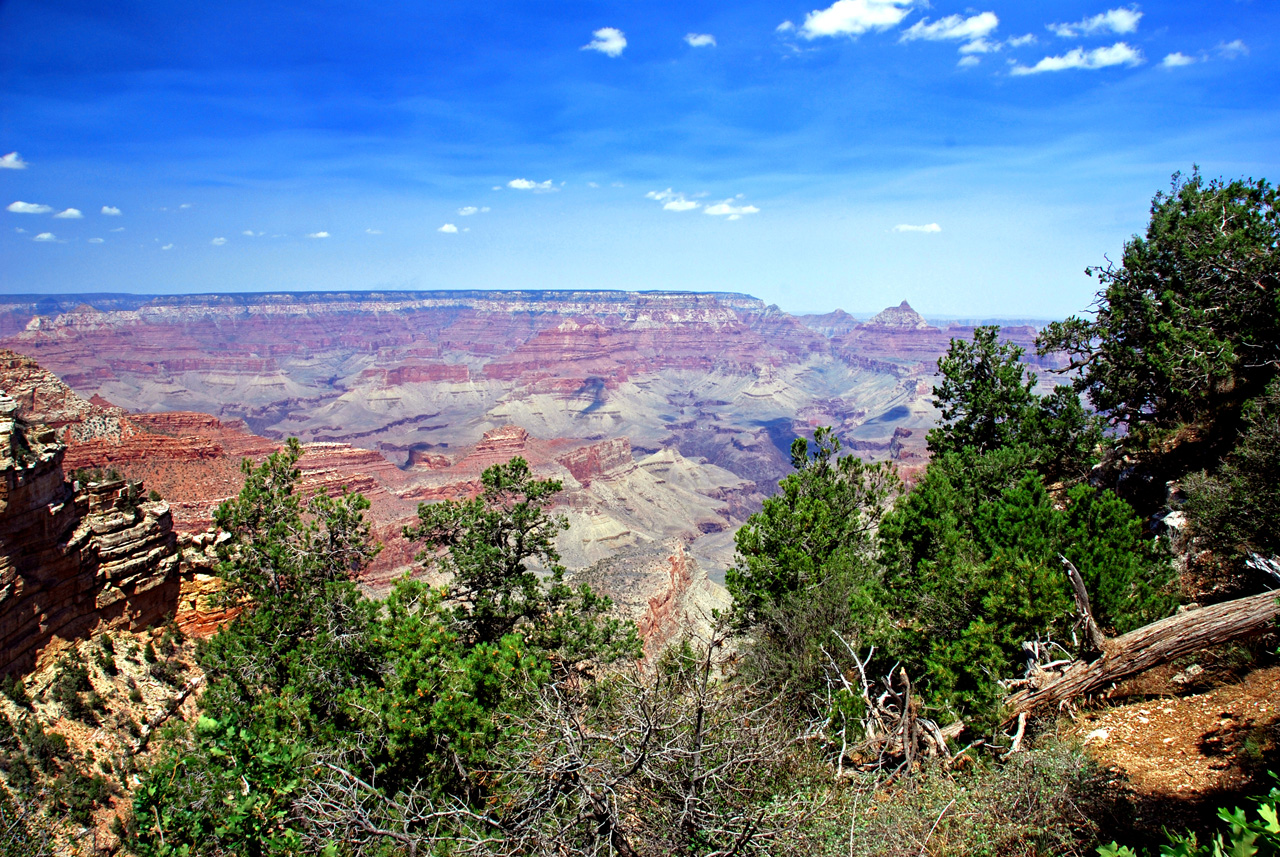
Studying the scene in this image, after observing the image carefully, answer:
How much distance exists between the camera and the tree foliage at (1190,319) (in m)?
19.3

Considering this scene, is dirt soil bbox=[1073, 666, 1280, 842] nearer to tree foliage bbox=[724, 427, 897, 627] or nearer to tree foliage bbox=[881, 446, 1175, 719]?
tree foliage bbox=[881, 446, 1175, 719]

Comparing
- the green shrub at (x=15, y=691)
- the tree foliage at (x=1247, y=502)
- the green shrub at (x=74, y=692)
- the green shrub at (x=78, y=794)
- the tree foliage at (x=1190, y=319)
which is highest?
the tree foliage at (x=1190, y=319)

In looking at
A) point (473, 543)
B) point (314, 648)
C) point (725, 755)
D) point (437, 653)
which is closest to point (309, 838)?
point (725, 755)

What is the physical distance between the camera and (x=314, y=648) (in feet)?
53.0

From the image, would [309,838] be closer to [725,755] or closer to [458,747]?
[458,747]

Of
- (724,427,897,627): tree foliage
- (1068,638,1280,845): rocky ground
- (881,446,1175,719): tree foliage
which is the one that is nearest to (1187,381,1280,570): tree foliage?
(881,446,1175,719): tree foliage

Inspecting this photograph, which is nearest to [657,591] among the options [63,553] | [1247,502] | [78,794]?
[63,553]

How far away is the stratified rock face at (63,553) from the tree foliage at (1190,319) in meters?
36.2

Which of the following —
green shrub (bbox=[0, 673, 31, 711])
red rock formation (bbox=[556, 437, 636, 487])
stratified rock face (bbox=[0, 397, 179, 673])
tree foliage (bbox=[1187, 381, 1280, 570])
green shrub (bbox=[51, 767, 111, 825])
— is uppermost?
tree foliage (bbox=[1187, 381, 1280, 570])

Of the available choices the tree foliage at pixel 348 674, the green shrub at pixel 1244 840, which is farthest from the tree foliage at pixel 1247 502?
the tree foliage at pixel 348 674

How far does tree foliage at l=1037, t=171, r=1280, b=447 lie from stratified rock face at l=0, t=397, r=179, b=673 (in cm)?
3619

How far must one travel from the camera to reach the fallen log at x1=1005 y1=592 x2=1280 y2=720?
9.28 m

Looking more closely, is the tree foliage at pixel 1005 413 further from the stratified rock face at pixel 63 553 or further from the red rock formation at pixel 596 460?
the red rock formation at pixel 596 460

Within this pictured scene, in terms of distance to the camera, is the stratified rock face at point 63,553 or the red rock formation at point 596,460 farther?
the red rock formation at point 596,460
